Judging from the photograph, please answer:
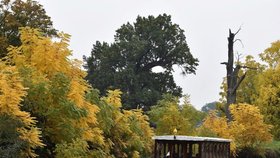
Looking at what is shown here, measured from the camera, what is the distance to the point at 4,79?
38.3 feet

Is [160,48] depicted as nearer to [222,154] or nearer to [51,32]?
[51,32]

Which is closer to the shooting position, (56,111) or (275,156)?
(56,111)

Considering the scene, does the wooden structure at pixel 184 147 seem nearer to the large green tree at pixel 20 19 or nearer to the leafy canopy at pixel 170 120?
the leafy canopy at pixel 170 120

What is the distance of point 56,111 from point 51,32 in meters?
19.2

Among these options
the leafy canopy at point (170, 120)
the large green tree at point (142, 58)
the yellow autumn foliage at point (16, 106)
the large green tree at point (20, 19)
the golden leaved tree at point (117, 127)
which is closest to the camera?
the yellow autumn foliage at point (16, 106)

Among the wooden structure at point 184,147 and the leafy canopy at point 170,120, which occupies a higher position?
the leafy canopy at point 170,120

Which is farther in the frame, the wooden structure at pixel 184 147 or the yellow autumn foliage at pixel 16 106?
the wooden structure at pixel 184 147

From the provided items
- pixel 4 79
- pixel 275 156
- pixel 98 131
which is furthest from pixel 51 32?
pixel 4 79

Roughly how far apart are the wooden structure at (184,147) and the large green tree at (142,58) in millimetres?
27193

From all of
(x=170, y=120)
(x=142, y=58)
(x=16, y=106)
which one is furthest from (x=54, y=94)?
(x=142, y=58)

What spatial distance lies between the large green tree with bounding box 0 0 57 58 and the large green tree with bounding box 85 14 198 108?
15.0 meters

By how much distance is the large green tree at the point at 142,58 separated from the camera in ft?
153

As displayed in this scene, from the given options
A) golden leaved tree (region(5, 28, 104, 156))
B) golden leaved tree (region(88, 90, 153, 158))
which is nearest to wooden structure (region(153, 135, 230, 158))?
golden leaved tree (region(88, 90, 153, 158))

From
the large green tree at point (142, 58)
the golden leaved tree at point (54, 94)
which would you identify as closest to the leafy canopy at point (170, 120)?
the golden leaved tree at point (54, 94)
